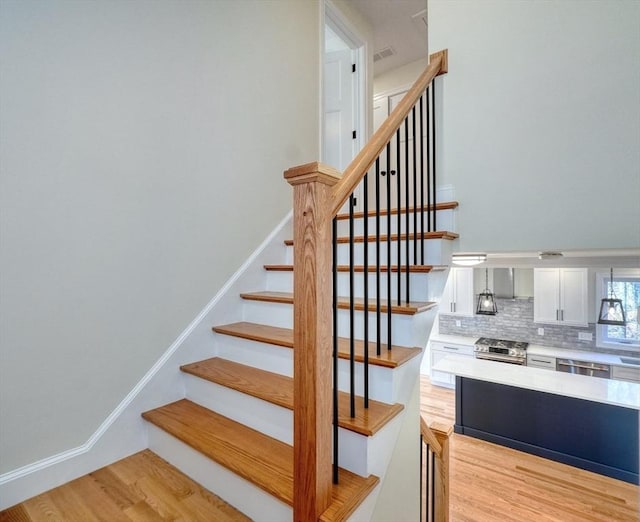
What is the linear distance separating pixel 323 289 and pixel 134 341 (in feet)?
4.08

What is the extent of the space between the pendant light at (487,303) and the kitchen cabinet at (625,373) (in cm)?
183

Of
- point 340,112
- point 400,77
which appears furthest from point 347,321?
point 400,77

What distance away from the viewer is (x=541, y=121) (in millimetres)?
1819

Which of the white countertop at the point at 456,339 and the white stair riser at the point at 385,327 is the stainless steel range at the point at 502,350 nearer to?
the white countertop at the point at 456,339

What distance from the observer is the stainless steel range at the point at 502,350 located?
555 cm

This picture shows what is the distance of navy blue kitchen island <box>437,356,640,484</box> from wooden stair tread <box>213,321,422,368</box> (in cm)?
360

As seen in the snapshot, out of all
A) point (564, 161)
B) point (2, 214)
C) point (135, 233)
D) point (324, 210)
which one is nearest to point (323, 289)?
point (324, 210)

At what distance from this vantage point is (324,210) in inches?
39.3

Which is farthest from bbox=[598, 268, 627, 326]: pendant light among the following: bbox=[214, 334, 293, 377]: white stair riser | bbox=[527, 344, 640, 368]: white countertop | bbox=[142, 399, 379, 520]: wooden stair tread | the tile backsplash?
bbox=[142, 399, 379, 520]: wooden stair tread

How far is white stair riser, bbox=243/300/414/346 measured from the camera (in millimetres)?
1457

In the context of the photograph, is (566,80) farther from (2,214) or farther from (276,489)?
(2,214)

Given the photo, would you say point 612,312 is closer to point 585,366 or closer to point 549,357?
point 585,366

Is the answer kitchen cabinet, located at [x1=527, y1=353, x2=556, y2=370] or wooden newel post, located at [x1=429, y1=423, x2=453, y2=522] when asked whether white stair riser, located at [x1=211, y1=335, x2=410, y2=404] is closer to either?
wooden newel post, located at [x1=429, y1=423, x2=453, y2=522]

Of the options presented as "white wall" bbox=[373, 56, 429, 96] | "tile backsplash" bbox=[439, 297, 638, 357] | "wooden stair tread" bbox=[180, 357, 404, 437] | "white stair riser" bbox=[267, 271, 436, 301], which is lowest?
"tile backsplash" bbox=[439, 297, 638, 357]
